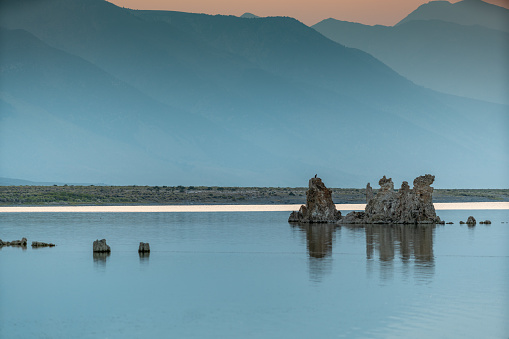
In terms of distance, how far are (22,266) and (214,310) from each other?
18.4 metres

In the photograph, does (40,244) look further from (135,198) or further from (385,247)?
(135,198)

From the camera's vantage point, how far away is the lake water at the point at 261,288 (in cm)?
3033

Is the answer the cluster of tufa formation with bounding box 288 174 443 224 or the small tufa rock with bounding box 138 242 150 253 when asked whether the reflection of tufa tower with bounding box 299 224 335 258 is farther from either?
the small tufa rock with bounding box 138 242 150 253

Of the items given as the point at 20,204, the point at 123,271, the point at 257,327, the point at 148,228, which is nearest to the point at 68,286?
the point at 123,271

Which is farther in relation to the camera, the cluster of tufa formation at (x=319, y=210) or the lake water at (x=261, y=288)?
the cluster of tufa formation at (x=319, y=210)

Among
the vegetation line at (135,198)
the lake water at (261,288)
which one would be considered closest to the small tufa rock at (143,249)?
the lake water at (261,288)

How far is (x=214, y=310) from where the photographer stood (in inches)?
1324

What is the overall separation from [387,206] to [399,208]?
1449 millimetres

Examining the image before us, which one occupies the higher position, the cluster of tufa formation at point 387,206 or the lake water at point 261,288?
the cluster of tufa formation at point 387,206

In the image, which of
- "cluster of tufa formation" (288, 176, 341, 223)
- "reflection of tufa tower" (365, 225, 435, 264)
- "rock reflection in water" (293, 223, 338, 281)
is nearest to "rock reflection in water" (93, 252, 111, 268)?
"rock reflection in water" (293, 223, 338, 281)

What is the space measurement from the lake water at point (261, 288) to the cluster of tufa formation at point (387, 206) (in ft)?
44.5

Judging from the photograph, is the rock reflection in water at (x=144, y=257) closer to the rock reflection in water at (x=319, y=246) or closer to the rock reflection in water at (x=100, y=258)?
the rock reflection in water at (x=100, y=258)

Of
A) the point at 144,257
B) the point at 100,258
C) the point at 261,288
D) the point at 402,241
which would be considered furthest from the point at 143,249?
the point at 402,241

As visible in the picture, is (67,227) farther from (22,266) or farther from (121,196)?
(121,196)
